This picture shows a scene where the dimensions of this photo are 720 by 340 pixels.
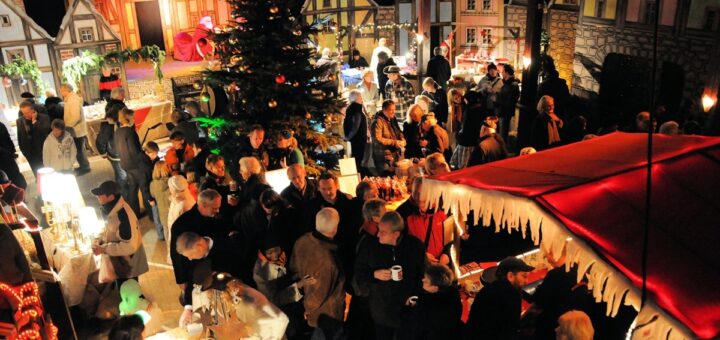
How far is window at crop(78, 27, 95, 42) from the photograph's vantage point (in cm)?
1599

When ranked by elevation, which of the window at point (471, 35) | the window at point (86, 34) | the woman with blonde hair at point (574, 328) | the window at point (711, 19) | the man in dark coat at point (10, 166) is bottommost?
the man in dark coat at point (10, 166)

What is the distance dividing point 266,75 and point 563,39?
11304 mm

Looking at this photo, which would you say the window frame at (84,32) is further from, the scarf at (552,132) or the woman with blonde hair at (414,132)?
the scarf at (552,132)

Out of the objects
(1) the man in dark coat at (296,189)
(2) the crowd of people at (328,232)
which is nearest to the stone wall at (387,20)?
(2) the crowd of people at (328,232)

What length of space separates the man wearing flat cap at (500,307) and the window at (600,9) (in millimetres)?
10594

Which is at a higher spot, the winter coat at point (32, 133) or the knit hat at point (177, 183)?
the knit hat at point (177, 183)

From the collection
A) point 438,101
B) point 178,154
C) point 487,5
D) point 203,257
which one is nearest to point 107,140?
point 178,154

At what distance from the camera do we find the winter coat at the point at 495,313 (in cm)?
430

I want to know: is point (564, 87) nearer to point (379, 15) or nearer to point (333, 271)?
point (333, 271)

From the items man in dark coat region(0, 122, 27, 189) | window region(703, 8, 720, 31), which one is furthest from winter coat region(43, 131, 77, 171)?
window region(703, 8, 720, 31)

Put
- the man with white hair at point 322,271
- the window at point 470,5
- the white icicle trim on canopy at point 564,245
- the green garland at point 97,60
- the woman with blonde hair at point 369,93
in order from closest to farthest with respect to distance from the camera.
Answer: the white icicle trim on canopy at point 564,245 → the man with white hair at point 322,271 → the woman with blonde hair at point 369,93 → the green garland at point 97,60 → the window at point 470,5

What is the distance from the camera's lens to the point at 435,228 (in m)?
5.51

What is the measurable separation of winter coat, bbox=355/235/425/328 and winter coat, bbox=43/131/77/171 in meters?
6.00

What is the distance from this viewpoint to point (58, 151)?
899 cm
